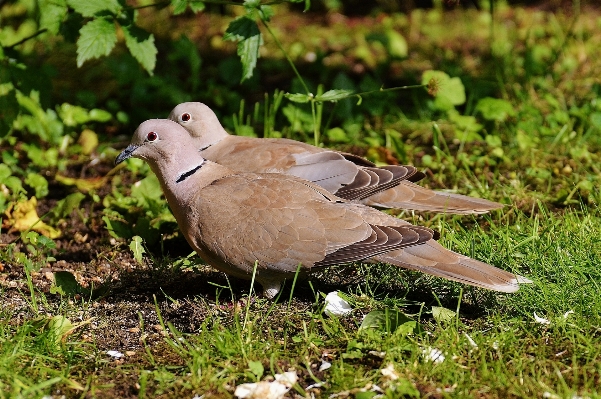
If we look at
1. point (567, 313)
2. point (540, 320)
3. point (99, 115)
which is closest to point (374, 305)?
point (540, 320)

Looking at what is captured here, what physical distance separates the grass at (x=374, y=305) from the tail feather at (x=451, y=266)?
0.13m

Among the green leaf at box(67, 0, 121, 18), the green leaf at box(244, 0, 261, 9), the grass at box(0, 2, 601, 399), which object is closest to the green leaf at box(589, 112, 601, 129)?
the grass at box(0, 2, 601, 399)

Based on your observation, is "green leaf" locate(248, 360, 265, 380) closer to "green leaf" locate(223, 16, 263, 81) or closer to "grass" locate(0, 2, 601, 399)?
"grass" locate(0, 2, 601, 399)

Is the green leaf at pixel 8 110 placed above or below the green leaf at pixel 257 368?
above

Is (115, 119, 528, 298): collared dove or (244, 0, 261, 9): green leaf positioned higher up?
(244, 0, 261, 9): green leaf

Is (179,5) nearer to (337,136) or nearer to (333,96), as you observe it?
(333,96)

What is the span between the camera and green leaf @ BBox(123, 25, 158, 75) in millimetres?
4832

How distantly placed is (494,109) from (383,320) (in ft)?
8.42

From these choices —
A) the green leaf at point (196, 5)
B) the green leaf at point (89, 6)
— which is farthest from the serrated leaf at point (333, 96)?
the green leaf at point (89, 6)

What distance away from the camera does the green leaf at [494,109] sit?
5.60 metres

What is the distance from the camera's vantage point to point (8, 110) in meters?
5.20

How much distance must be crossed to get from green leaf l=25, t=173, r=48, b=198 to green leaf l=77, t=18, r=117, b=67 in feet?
3.23

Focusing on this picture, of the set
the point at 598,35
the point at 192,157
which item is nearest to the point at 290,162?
the point at 192,157

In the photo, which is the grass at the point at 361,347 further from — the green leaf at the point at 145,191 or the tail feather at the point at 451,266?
the green leaf at the point at 145,191
